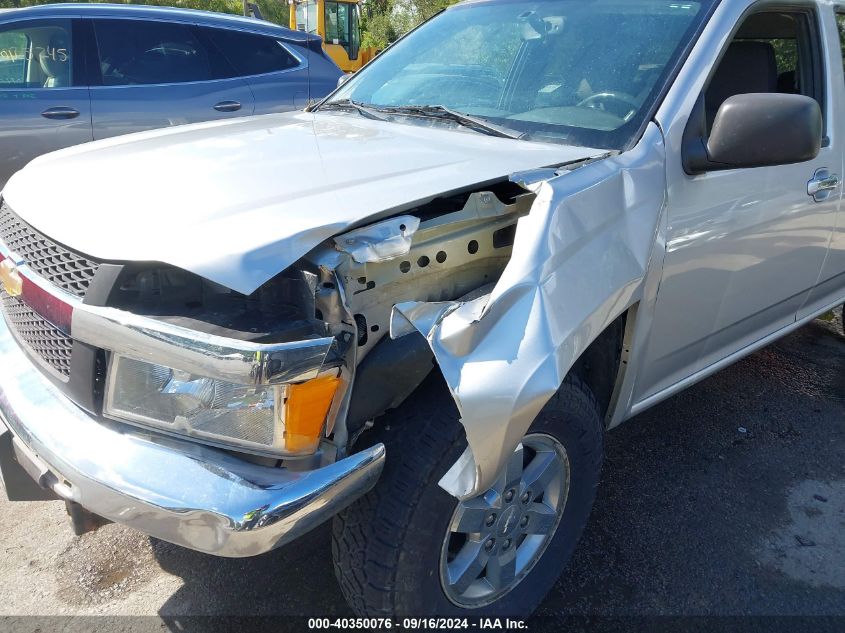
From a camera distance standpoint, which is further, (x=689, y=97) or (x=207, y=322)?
(x=689, y=97)

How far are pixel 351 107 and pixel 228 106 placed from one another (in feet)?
9.67

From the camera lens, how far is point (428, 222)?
1655 mm

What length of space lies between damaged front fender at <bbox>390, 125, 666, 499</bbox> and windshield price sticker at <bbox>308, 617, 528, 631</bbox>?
0.48m

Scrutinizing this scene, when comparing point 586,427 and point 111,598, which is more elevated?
point 586,427

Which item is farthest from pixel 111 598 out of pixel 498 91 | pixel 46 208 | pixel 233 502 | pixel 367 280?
pixel 498 91

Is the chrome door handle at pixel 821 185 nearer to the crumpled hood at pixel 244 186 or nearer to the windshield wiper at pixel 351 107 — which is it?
the crumpled hood at pixel 244 186

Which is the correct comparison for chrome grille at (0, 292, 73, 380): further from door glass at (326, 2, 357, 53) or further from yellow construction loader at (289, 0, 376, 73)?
door glass at (326, 2, 357, 53)

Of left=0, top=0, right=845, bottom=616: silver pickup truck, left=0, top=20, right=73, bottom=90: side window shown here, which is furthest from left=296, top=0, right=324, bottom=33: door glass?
left=0, top=0, right=845, bottom=616: silver pickup truck

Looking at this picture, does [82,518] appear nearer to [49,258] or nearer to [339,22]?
[49,258]

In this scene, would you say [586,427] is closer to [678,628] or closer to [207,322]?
[678,628]

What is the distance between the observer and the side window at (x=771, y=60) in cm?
279

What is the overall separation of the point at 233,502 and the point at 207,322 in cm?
39

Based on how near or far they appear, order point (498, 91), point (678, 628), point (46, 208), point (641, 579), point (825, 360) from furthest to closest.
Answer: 1. point (825, 360)
2. point (498, 91)
3. point (641, 579)
4. point (678, 628)
5. point (46, 208)

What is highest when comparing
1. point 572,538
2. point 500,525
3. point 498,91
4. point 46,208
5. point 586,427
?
point 498,91
